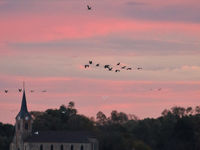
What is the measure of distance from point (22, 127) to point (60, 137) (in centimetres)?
744

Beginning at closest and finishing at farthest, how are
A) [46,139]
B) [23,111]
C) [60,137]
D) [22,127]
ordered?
1. [22,127]
2. [23,111]
3. [60,137]
4. [46,139]

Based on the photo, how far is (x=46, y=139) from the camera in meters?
180

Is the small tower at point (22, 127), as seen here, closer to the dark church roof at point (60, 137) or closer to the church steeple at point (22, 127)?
the church steeple at point (22, 127)

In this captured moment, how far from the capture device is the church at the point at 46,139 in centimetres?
17788

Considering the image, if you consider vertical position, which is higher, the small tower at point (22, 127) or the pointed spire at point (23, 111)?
the pointed spire at point (23, 111)

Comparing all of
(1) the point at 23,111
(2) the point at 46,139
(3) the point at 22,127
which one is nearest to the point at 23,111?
(1) the point at 23,111

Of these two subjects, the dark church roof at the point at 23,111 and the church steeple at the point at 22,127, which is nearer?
the church steeple at the point at 22,127

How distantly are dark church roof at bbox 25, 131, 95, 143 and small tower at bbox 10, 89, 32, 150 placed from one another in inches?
53.5

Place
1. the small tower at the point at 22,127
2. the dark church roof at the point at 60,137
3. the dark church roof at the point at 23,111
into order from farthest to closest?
the dark church roof at the point at 60,137
the dark church roof at the point at 23,111
the small tower at the point at 22,127

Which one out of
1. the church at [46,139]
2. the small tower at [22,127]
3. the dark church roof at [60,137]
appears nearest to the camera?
the small tower at [22,127]

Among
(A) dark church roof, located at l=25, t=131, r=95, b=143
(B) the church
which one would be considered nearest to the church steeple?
(B) the church

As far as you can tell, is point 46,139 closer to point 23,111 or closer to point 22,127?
point 22,127

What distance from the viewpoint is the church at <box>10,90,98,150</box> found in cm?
17788

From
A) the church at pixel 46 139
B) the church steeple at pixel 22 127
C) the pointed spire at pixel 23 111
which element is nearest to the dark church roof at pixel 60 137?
the church at pixel 46 139
